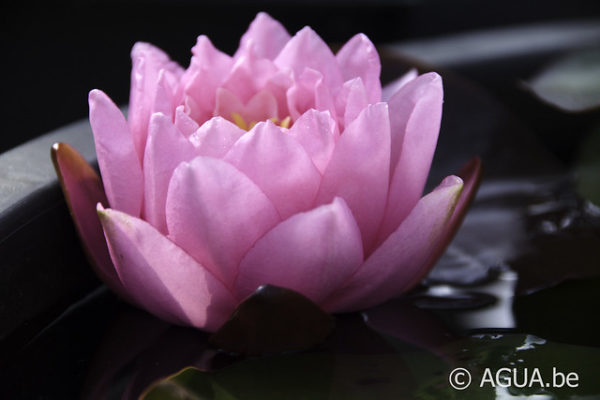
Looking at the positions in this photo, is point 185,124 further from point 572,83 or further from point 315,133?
point 572,83

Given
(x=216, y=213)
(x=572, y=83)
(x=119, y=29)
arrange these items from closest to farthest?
(x=216, y=213)
(x=572, y=83)
(x=119, y=29)

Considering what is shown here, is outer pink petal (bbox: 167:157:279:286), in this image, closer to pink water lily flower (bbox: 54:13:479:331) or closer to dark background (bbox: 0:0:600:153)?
pink water lily flower (bbox: 54:13:479:331)

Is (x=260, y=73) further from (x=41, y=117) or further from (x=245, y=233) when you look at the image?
(x=41, y=117)

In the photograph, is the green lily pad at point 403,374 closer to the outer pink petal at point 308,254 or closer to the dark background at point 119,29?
the outer pink petal at point 308,254

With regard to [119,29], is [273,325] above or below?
below

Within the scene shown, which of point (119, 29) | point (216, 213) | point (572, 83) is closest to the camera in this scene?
point (216, 213)

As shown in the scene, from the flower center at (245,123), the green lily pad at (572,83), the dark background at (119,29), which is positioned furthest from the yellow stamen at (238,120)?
the dark background at (119,29)

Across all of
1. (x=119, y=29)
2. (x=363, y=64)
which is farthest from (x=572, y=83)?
(x=119, y=29)

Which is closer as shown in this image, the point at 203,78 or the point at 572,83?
the point at 203,78
